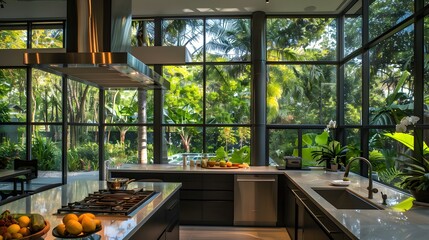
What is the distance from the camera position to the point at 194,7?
5.07 m

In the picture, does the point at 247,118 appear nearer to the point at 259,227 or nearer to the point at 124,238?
the point at 259,227

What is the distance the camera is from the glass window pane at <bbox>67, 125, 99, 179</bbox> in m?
5.78

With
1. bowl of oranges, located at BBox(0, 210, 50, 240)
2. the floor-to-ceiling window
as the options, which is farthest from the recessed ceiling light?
bowl of oranges, located at BBox(0, 210, 50, 240)

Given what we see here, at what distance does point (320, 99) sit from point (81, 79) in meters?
3.87

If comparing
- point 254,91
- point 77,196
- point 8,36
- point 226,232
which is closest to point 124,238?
point 77,196

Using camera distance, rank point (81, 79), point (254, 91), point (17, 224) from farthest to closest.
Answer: point (254, 91) → point (81, 79) → point (17, 224)

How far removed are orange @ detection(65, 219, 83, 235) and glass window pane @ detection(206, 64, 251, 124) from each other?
398 centimetres

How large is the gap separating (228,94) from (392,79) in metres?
2.60

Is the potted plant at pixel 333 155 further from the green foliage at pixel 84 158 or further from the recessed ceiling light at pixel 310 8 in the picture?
the green foliage at pixel 84 158

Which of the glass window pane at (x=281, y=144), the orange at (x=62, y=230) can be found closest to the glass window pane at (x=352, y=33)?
the glass window pane at (x=281, y=144)

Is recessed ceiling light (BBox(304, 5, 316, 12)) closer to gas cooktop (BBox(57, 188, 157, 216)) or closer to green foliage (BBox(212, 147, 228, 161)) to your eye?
green foliage (BBox(212, 147, 228, 161))

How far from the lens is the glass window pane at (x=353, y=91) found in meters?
4.55

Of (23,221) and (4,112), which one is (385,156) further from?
(4,112)

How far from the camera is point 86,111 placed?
5.80 meters
